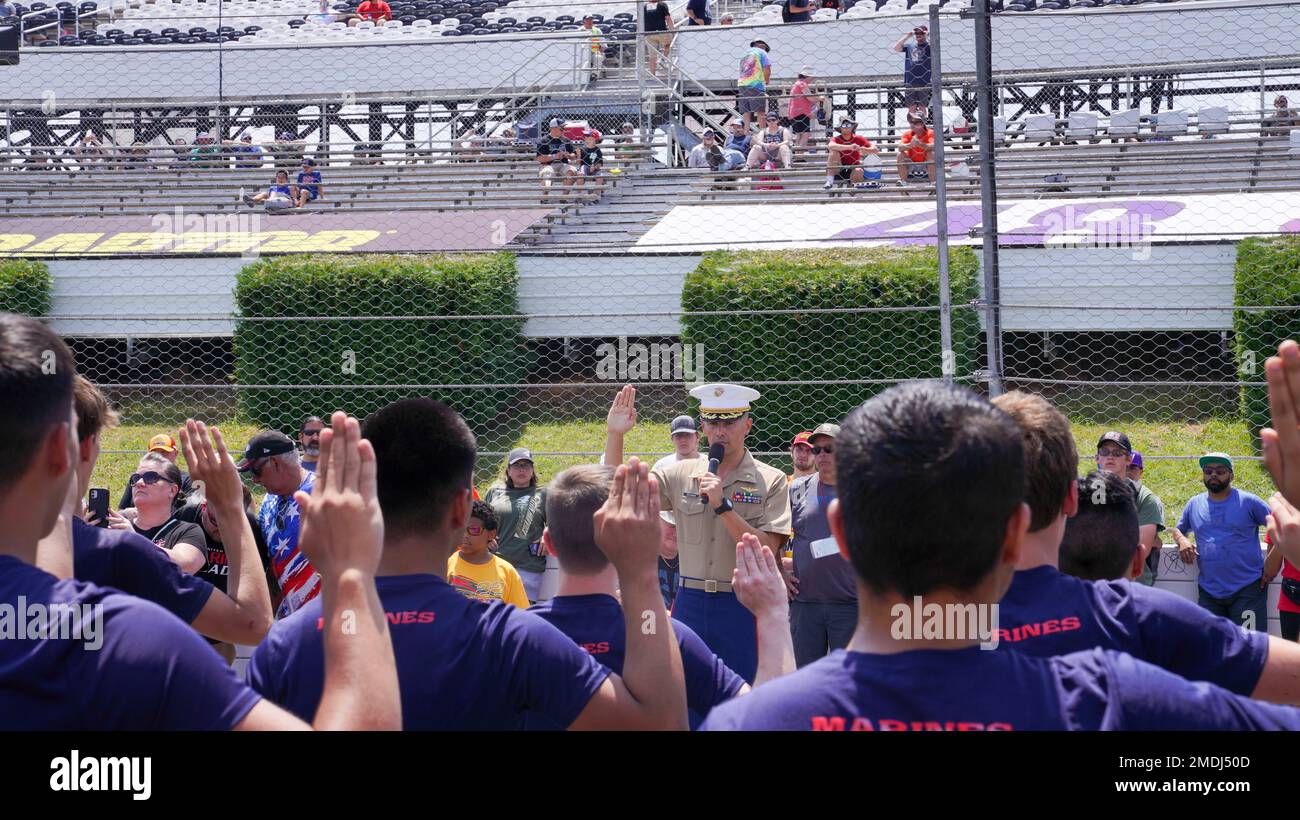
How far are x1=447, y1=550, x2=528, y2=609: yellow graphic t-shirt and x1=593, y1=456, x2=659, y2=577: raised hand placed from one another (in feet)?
10.6

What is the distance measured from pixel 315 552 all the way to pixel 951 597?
0.87 metres

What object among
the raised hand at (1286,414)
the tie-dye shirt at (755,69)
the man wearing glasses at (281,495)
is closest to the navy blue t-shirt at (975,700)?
the raised hand at (1286,414)

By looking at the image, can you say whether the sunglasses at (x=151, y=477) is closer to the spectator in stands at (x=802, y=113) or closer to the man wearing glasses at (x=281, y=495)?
the man wearing glasses at (x=281, y=495)

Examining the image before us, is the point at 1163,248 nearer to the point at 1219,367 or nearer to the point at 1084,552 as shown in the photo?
the point at 1219,367

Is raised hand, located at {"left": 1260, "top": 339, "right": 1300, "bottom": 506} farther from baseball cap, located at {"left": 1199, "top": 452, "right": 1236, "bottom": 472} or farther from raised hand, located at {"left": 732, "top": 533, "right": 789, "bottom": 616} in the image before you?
baseball cap, located at {"left": 1199, "top": 452, "right": 1236, "bottom": 472}

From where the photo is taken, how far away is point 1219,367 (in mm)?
10039

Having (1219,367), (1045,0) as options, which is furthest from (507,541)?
(1045,0)

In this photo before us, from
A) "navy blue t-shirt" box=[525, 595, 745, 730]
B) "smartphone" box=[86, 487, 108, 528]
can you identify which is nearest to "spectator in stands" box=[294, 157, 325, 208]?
"smartphone" box=[86, 487, 108, 528]

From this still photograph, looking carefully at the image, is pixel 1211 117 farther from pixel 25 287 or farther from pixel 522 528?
pixel 25 287

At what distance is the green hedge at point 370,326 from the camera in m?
10.1

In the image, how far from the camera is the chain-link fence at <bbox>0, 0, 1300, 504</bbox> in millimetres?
8656

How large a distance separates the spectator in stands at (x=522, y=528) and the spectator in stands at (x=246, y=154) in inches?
338

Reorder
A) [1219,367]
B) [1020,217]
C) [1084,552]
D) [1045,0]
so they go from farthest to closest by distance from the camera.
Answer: [1045,0] → [1020,217] → [1219,367] → [1084,552]

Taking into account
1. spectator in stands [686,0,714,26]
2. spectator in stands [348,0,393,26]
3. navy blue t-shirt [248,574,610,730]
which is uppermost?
spectator in stands [348,0,393,26]
